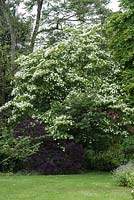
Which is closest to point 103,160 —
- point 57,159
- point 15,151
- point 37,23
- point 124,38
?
point 57,159

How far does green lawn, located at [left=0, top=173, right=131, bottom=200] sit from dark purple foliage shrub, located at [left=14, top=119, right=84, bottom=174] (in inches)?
79.9

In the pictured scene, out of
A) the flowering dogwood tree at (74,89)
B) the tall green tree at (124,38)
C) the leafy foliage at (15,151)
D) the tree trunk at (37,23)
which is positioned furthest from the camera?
the tree trunk at (37,23)

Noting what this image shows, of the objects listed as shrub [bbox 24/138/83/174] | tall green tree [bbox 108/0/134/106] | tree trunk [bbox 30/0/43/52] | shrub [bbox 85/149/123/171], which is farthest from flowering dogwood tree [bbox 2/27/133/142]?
tree trunk [bbox 30/0/43/52]

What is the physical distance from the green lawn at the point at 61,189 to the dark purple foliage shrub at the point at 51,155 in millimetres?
2029

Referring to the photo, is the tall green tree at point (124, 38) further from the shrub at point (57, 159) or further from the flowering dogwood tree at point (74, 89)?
the shrub at point (57, 159)

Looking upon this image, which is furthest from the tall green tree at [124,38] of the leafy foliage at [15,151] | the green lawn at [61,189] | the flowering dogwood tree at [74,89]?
the green lawn at [61,189]

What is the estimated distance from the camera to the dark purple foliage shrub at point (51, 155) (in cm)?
1716

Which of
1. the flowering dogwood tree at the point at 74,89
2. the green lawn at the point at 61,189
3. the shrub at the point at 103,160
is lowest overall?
the green lawn at the point at 61,189

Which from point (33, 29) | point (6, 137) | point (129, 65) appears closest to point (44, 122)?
point (6, 137)

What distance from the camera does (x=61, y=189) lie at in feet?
40.7

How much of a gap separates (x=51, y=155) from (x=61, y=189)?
16.9 ft

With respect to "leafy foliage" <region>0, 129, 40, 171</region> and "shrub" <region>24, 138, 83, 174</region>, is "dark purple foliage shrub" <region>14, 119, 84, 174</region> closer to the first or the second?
"shrub" <region>24, 138, 83, 174</region>

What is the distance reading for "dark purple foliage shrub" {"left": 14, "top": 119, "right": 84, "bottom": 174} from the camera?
56.3ft

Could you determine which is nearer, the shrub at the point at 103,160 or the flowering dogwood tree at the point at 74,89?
the flowering dogwood tree at the point at 74,89
